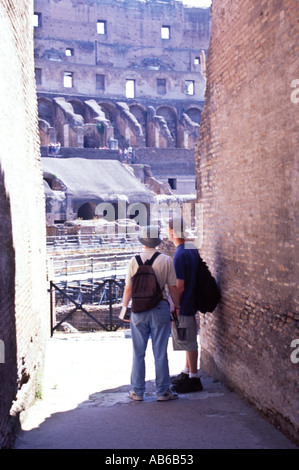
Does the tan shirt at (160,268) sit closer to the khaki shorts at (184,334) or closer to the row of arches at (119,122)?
the khaki shorts at (184,334)

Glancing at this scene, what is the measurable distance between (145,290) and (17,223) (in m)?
1.49

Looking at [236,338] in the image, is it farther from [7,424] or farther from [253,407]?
[7,424]

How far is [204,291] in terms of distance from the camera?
20.0 ft

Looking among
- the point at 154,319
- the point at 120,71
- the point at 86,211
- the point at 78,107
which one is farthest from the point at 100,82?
the point at 154,319

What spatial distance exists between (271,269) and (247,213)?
831 millimetres

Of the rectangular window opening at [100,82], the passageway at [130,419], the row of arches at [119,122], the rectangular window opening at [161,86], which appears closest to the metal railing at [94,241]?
the passageway at [130,419]

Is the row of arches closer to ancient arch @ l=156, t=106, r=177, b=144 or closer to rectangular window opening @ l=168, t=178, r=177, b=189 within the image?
ancient arch @ l=156, t=106, r=177, b=144

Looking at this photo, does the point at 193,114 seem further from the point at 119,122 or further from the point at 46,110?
the point at 46,110

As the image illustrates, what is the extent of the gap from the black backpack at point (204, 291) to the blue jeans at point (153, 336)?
30.6 inches

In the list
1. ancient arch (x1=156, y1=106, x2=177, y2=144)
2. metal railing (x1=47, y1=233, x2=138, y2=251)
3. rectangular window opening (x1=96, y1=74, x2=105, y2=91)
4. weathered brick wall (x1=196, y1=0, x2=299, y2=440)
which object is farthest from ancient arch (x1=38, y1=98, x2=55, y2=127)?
weathered brick wall (x1=196, y1=0, x2=299, y2=440)

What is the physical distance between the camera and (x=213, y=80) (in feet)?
21.5

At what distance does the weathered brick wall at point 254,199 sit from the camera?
4410 mm

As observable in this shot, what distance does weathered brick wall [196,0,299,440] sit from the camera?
441 centimetres
